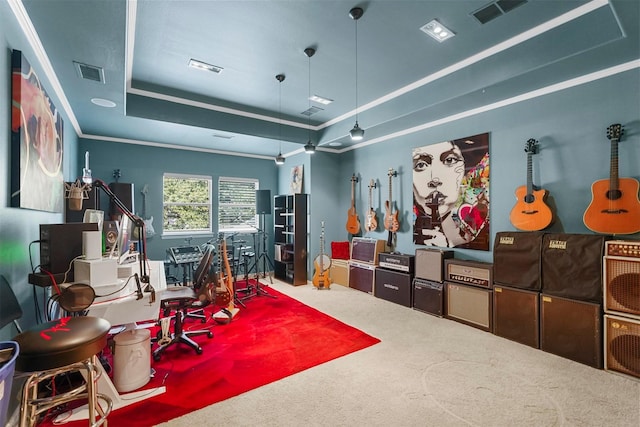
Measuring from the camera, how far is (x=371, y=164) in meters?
5.34

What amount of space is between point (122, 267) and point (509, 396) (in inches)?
126

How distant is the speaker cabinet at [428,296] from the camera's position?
3.80 meters

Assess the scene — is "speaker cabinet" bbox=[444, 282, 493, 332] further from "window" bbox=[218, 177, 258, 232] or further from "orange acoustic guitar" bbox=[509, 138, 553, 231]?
"window" bbox=[218, 177, 258, 232]

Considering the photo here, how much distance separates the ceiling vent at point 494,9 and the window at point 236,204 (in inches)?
188

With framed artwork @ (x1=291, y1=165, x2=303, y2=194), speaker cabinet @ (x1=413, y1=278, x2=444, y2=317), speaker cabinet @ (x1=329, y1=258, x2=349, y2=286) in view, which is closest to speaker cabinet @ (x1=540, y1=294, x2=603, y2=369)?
speaker cabinet @ (x1=413, y1=278, x2=444, y2=317)

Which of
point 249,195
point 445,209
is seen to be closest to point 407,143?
point 445,209

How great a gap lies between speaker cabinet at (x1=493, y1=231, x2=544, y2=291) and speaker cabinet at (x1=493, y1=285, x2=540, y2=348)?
0.29 ft

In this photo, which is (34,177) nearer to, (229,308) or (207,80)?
(207,80)

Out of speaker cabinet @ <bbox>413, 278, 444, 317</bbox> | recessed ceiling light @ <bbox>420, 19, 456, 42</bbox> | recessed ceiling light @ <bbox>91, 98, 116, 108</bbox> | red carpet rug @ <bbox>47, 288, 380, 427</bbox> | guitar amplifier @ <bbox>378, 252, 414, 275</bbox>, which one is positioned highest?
recessed ceiling light @ <bbox>420, 19, 456, 42</bbox>

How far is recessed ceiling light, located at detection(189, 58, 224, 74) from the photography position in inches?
123

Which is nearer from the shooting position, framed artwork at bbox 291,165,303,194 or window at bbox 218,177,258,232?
framed artwork at bbox 291,165,303,194

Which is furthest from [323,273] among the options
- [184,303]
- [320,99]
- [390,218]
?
[320,99]

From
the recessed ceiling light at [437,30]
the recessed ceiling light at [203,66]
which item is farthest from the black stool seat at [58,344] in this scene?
the recessed ceiling light at [437,30]

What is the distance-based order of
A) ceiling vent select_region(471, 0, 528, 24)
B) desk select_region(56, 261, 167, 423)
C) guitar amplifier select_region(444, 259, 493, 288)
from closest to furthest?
1. desk select_region(56, 261, 167, 423)
2. ceiling vent select_region(471, 0, 528, 24)
3. guitar amplifier select_region(444, 259, 493, 288)
